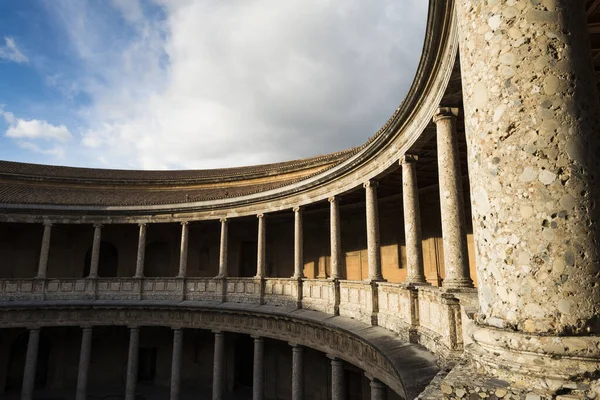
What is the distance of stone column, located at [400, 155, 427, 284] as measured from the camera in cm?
1030

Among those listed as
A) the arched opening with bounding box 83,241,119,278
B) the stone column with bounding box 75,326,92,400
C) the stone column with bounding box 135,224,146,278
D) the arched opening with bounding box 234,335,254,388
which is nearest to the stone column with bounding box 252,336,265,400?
the arched opening with bounding box 234,335,254,388

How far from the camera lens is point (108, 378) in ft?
80.2

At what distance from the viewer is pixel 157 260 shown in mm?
26578

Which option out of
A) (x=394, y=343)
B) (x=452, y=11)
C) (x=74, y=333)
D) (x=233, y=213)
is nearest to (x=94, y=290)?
(x=74, y=333)

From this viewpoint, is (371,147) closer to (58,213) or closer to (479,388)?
(479,388)

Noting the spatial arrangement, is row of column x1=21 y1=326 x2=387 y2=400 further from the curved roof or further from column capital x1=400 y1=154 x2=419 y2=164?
column capital x1=400 y1=154 x2=419 y2=164

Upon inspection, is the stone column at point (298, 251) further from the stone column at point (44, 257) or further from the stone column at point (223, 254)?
the stone column at point (44, 257)

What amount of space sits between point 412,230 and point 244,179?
17.9 m

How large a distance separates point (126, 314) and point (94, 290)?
7.52 ft

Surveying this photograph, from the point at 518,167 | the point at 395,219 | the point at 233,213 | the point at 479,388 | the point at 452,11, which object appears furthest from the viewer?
the point at 233,213

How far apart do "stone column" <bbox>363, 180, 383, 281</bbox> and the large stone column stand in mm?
4904

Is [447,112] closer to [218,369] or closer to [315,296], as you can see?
[315,296]

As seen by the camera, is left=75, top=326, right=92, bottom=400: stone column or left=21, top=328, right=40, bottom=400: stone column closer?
left=21, top=328, right=40, bottom=400: stone column

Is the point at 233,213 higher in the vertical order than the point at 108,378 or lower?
higher
